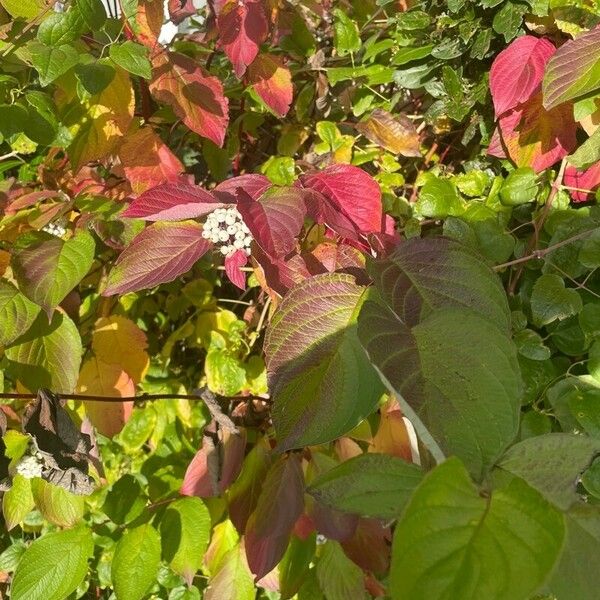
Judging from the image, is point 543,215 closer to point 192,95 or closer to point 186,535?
point 192,95

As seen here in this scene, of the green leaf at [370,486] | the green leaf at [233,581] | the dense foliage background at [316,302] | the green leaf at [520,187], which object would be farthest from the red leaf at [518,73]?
the green leaf at [233,581]

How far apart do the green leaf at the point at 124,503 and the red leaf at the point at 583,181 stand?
0.93 meters

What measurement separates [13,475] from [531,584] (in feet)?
3.09

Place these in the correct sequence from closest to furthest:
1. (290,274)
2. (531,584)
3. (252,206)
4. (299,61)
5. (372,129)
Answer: (531,584) < (252,206) < (290,274) < (372,129) < (299,61)

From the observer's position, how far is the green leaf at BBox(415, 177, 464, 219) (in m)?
1.10

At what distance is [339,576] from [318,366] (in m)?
0.54

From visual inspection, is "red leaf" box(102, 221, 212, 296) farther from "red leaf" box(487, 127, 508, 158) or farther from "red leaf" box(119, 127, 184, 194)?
"red leaf" box(487, 127, 508, 158)

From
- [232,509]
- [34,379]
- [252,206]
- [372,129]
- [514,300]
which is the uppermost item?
[252,206]

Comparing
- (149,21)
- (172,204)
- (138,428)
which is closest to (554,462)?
(172,204)

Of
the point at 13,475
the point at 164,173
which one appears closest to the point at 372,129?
the point at 164,173

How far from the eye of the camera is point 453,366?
1.74 feet

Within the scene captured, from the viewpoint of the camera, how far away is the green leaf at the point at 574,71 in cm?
85

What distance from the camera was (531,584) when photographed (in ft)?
1.17

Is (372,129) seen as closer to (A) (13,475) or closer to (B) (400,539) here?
(A) (13,475)
